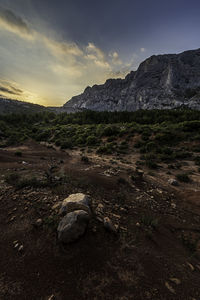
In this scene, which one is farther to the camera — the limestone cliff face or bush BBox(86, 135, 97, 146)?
the limestone cliff face

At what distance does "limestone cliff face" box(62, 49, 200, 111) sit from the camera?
343 ft

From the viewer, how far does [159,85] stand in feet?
414

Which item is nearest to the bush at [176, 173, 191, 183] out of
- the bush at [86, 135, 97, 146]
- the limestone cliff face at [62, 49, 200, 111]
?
the bush at [86, 135, 97, 146]

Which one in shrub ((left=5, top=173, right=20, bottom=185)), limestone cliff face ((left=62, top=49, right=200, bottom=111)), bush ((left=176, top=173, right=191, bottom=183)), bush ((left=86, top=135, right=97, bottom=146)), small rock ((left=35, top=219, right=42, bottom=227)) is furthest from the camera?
limestone cliff face ((left=62, top=49, right=200, bottom=111))

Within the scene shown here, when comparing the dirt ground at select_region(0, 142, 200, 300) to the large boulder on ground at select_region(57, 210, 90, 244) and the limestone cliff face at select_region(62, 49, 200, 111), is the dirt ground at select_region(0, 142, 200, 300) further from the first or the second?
the limestone cliff face at select_region(62, 49, 200, 111)

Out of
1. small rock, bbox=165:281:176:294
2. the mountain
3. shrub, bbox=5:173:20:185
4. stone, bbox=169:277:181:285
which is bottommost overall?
stone, bbox=169:277:181:285

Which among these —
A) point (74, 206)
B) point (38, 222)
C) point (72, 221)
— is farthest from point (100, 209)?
point (38, 222)

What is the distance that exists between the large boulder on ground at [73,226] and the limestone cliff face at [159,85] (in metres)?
107

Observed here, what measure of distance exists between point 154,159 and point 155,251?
1008 centimetres

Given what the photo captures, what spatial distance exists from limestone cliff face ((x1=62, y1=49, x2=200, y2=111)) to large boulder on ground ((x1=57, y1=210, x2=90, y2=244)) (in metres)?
107

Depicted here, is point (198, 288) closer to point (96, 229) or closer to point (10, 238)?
point (96, 229)

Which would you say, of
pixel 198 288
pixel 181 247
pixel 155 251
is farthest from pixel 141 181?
pixel 198 288

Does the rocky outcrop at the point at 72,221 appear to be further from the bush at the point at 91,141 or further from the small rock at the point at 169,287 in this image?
the bush at the point at 91,141

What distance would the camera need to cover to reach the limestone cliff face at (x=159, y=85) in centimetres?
10448
